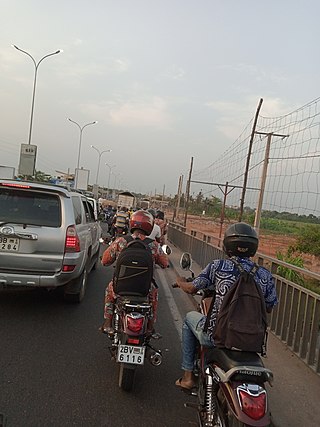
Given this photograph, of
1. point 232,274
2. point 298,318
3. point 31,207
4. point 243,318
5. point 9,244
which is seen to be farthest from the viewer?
point 31,207

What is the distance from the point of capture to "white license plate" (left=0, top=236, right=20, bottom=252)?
21.6 feet

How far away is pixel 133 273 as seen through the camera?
4676 millimetres

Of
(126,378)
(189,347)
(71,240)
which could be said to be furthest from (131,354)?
(71,240)

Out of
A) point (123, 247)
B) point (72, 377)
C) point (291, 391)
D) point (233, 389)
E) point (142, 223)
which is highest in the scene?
point (142, 223)

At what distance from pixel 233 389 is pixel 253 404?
0.15m

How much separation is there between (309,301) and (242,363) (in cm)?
263

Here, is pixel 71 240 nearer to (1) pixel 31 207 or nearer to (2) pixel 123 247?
(1) pixel 31 207

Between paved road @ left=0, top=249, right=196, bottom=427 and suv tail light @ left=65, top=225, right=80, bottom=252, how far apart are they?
→ 1017mm

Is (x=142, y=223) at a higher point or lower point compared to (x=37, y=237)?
higher

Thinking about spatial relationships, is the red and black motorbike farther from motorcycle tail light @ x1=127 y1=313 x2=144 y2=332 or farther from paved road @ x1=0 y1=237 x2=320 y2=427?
paved road @ x1=0 y1=237 x2=320 y2=427

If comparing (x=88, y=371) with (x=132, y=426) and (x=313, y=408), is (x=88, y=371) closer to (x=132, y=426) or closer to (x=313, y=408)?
(x=132, y=426)

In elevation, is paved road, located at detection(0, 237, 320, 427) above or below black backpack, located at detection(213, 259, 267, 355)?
below

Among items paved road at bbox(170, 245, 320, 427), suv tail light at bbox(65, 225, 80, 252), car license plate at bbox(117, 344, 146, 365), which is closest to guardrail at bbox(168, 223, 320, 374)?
paved road at bbox(170, 245, 320, 427)

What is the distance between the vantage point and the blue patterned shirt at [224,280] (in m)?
3.42
